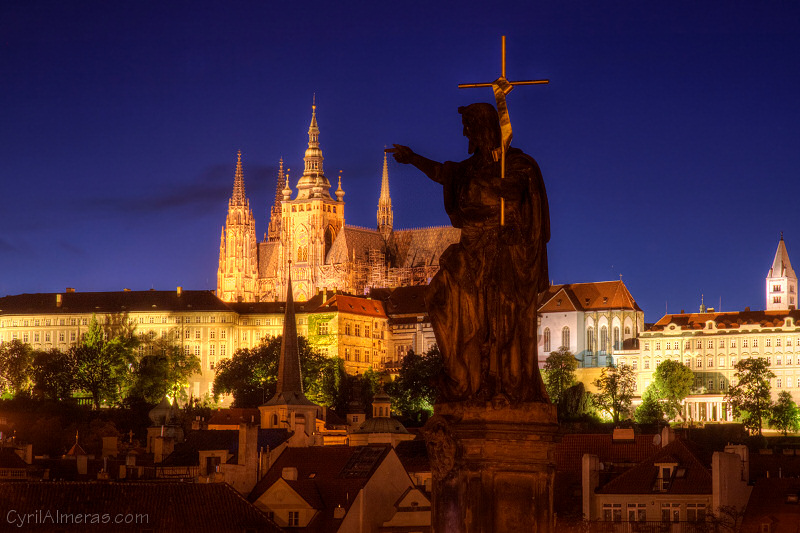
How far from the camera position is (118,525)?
4644cm

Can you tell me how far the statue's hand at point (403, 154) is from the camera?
31.2ft

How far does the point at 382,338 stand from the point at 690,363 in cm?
3442

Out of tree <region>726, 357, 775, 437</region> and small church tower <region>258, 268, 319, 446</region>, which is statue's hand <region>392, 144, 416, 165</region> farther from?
tree <region>726, 357, 775, 437</region>

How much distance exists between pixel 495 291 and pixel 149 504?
40137 millimetres

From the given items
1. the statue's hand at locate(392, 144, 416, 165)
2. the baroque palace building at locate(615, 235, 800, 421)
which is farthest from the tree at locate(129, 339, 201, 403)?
the statue's hand at locate(392, 144, 416, 165)

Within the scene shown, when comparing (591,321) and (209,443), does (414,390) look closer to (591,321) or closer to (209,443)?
(591,321)

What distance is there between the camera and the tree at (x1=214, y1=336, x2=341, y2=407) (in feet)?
492

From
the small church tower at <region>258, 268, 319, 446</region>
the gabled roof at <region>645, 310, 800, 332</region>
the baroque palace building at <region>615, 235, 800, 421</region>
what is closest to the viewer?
the small church tower at <region>258, 268, 319, 446</region>

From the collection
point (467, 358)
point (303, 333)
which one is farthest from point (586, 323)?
point (467, 358)

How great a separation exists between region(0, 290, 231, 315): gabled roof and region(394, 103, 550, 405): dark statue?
180508 millimetres

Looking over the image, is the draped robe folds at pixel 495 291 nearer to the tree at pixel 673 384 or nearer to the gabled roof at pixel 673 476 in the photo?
the gabled roof at pixel 673 476

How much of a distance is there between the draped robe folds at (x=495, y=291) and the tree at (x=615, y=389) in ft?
456

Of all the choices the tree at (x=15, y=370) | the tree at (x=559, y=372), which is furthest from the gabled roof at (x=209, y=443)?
the tree at (x=15, y=370)

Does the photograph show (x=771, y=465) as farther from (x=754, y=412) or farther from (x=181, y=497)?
(x=754, y=412)
